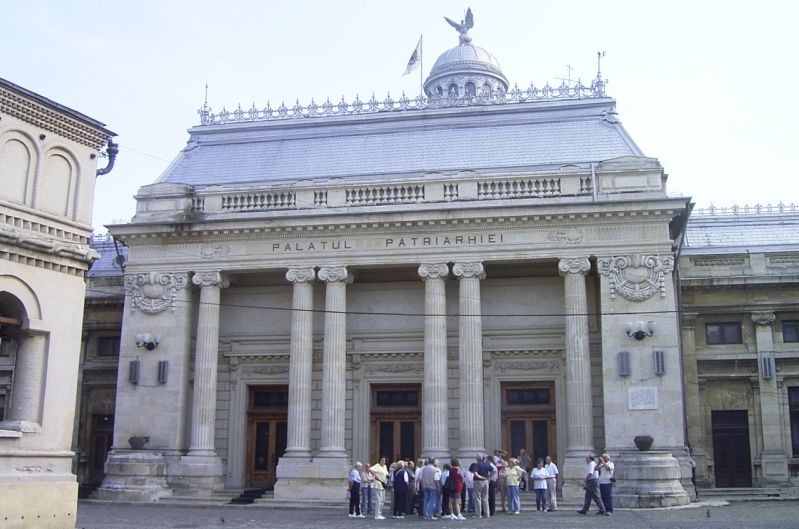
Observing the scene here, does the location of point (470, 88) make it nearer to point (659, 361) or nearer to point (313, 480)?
point (659, 361)

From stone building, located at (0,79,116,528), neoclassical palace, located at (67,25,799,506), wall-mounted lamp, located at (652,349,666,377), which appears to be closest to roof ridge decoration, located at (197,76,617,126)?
neoclassical palace, located at (67,25,799,506)

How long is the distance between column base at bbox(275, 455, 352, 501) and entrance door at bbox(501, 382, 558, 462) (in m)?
6.59

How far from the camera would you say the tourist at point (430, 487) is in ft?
91.7

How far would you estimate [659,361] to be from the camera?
33656mm

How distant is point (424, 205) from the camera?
119ft

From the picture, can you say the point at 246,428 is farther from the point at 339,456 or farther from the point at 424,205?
the point at 424,205

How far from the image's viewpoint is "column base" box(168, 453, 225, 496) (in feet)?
116

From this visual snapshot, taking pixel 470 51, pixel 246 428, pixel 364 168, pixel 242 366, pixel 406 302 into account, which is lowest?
pixel 246 428

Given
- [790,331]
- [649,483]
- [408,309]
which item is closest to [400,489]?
[649,483]

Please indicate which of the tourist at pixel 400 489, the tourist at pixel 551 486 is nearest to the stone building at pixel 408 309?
the tourist at pixel 551 486

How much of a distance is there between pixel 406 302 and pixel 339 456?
687cm

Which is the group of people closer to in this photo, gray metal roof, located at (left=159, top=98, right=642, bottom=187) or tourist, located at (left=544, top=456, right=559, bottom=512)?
tourist, located at (left=544, top=456, right=559, bottom=512)

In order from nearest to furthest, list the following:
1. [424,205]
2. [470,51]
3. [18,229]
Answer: [18,229] → [424,205] → [470,51]

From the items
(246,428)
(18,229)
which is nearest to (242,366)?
(246,428)
